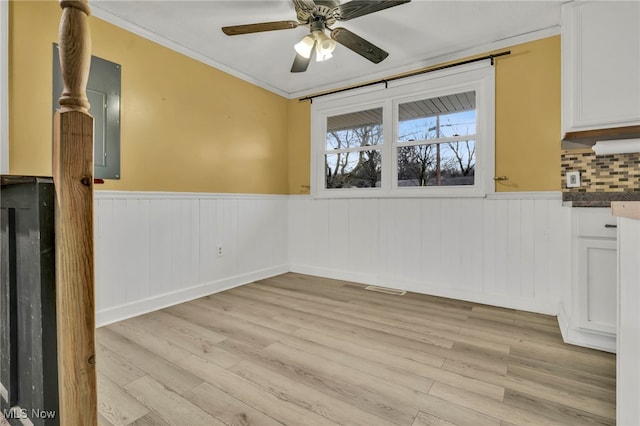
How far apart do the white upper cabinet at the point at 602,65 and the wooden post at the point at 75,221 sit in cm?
269

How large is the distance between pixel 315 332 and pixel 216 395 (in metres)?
Result: 0.86

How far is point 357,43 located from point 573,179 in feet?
6.47

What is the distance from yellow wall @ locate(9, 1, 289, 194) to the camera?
6.51 ft

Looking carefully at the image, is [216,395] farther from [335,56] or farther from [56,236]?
[335,56]

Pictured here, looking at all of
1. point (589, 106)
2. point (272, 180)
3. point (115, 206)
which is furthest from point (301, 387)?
point (272, 180)

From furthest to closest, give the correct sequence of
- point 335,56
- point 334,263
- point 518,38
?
1. point 334,263
2. point 335,56
3. point 518,38

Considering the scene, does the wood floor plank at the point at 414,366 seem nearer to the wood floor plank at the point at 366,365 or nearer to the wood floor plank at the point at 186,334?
the wood floor plank at the point at 366,365

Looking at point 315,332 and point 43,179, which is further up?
point 43,179

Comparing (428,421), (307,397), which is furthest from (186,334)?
(428,421)

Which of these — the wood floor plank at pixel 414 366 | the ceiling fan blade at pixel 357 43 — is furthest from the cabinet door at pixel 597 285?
the ceiling fan blade at pixel 357 43

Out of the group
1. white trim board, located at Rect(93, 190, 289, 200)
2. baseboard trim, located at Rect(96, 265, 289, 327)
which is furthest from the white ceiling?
baseboard trim, located at Rect(96, 265, 289, 327)

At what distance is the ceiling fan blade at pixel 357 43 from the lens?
212 centimetres

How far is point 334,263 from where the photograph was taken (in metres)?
3.79

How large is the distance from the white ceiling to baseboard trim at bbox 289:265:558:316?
7.34 feet
